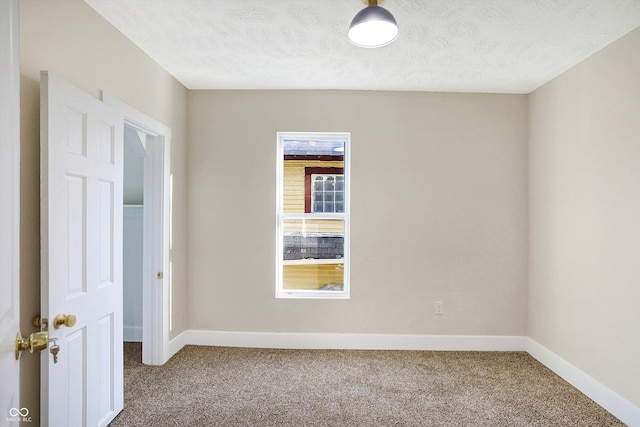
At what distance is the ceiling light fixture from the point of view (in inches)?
76.3

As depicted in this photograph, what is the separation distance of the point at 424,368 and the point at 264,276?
1.75 metres

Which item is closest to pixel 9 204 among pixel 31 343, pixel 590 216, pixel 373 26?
pixel 31 343

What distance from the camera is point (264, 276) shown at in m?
3.74

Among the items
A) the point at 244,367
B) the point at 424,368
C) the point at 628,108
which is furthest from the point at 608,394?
the point at 244,367

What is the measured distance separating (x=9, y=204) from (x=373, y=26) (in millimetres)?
1840

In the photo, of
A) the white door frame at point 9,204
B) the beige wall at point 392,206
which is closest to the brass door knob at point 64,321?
the white door frame at point 9,204

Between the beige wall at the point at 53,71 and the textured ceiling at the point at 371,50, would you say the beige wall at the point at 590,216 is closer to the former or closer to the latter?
the textured ceiling at the point at 371,50

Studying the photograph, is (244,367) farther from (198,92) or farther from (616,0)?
(616,0)

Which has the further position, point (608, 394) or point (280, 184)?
point (280, 184)

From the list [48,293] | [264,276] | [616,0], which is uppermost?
[616,0]

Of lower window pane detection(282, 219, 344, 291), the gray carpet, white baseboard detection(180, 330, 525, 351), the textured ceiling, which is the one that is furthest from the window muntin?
the gray carpet

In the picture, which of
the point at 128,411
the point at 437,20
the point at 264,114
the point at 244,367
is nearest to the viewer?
the point at 437,20

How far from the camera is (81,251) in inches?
78.4

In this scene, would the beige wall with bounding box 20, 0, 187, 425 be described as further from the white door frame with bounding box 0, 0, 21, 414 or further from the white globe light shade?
the white globe light shade
